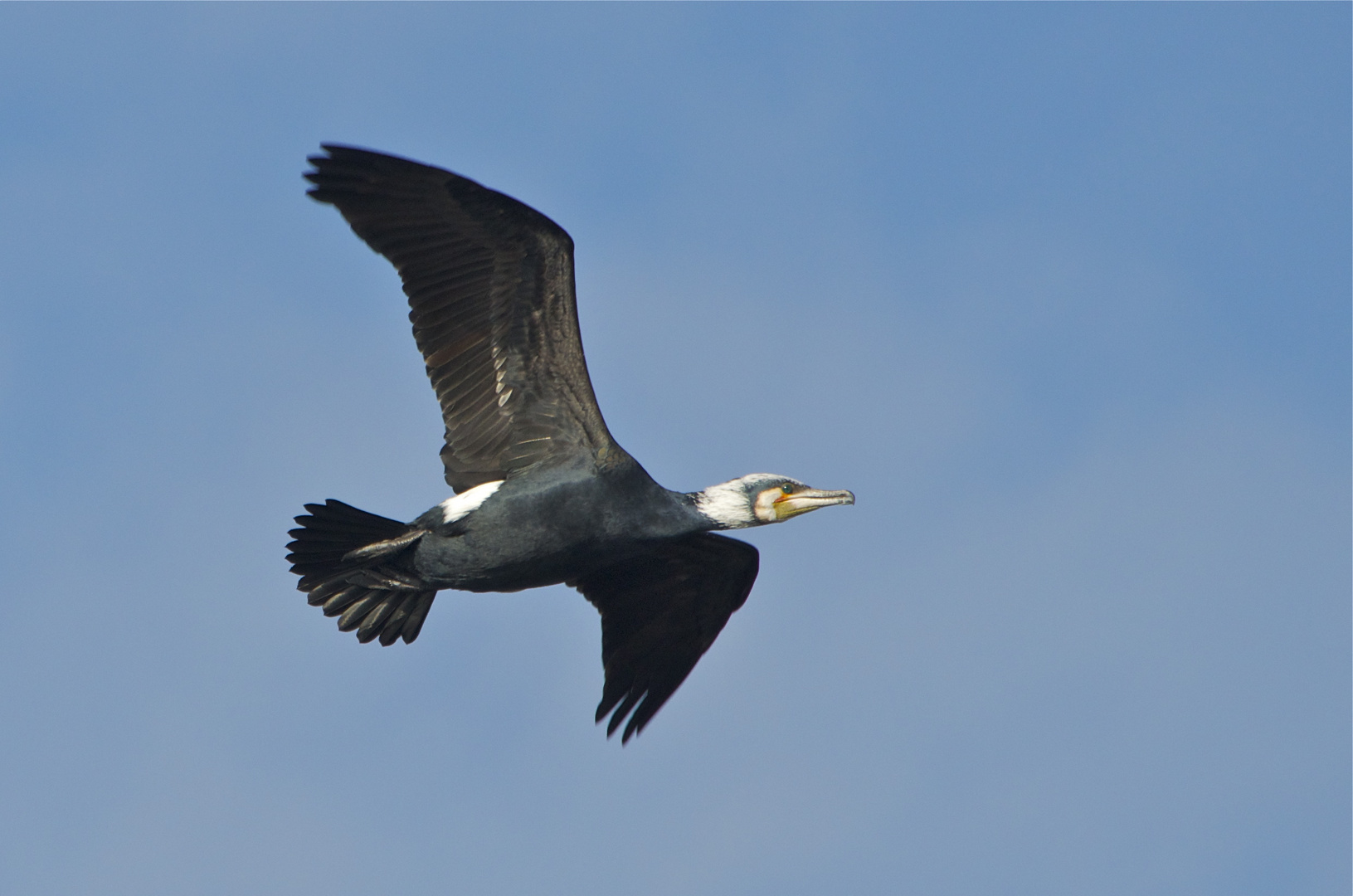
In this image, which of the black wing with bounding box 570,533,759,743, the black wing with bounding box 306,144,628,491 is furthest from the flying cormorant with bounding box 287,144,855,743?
the black wing with bounding box 570,533,759,743

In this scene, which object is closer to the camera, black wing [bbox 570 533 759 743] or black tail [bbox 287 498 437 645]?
black tail [bbox 287 498 437 645]

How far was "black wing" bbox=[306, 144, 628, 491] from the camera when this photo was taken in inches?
473

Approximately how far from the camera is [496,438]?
41.0 ft

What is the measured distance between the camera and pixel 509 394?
40.8 ft

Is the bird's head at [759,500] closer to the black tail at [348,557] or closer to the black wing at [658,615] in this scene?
the black wing at [658,615]

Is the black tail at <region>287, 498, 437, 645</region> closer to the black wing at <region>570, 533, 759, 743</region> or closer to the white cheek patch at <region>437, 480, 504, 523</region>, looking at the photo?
the white cheek patch at <region>437, 480, 504, 523</region>

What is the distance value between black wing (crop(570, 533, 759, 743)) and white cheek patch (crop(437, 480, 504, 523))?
57.3 inches

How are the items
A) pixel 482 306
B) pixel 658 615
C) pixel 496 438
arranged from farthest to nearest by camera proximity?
pixel 658 615 → pixel 496 438 → pixel 482 306

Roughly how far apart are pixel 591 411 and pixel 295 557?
2121mm

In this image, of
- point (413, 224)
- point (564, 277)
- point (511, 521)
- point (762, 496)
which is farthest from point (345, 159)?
point (762, 496)

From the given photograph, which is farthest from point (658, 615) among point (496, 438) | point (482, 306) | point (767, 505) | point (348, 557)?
point (482, 306)

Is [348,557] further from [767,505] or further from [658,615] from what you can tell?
[767,505]

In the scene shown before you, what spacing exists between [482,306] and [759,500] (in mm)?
2114

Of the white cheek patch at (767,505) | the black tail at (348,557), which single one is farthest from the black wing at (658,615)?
the black tail at (348,557)
